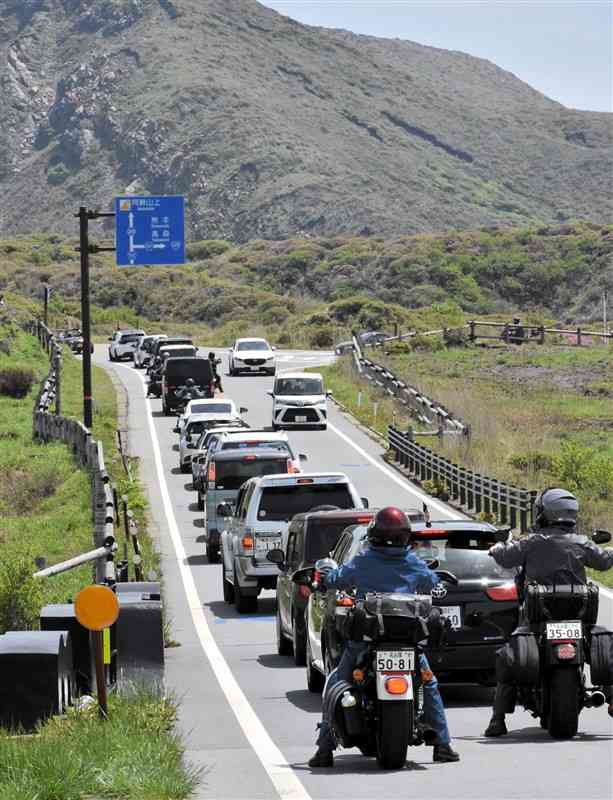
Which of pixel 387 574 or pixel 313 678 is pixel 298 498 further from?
pixel 387 574

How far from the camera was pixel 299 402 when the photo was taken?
51.6 meters

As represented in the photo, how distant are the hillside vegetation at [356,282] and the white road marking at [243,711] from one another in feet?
257

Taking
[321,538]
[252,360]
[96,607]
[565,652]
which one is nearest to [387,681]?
[565,652]

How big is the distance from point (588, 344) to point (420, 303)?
39884mm

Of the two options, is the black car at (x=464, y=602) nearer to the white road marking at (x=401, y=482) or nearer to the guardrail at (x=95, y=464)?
the guardrail at (x=95, y=464)

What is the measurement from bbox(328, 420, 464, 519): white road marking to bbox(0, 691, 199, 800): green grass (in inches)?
895

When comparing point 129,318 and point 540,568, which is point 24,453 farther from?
point 129,318

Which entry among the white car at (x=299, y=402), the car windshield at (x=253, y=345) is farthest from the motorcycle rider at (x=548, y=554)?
the car windshield at (x=253, y=345)

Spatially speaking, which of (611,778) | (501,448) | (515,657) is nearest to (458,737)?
(515,657)

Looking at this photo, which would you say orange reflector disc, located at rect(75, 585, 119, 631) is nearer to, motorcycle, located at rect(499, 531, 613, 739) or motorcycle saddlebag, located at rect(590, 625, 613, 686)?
motorcycle, located at rect(499, 531, 613, 739)

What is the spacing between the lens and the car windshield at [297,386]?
52875mm

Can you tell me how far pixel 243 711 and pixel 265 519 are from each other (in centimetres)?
872

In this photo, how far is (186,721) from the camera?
1353 cm

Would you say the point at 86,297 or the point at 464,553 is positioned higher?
the point at 86,297
